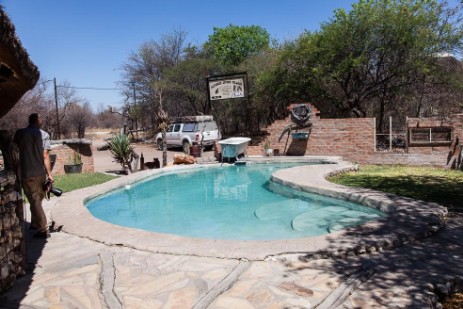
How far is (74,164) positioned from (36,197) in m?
8.16

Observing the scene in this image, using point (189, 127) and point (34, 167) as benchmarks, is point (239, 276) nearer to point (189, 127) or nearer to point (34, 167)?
point (34, 167)

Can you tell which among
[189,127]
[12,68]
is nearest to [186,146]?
[189,127]

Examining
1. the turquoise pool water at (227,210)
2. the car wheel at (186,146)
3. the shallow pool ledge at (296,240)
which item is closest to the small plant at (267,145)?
the turquoise pool water at (227,210)

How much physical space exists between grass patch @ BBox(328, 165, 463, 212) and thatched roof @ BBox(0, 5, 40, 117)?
682cm

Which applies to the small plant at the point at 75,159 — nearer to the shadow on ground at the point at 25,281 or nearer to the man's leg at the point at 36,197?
the man's leg at the point at 36,197

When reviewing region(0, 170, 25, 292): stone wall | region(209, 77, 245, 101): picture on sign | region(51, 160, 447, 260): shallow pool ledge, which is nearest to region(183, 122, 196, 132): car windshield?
region(209, 77, 245, 101): picture on sign

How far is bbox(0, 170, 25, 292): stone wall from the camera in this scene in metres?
3.56

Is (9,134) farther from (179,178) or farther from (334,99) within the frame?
(334,99)

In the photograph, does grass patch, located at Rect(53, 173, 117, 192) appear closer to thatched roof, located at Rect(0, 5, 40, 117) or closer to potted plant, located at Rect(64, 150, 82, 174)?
potted plant, located at Rect(64, 150, 82, 174)

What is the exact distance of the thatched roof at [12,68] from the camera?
3195 millimetres

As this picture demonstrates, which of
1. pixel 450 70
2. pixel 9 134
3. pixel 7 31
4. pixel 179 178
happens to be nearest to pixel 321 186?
pixel 179 178

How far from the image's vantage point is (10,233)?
12.2 feet

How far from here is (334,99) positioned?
2055 cm

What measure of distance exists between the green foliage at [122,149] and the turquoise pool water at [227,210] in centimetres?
142
